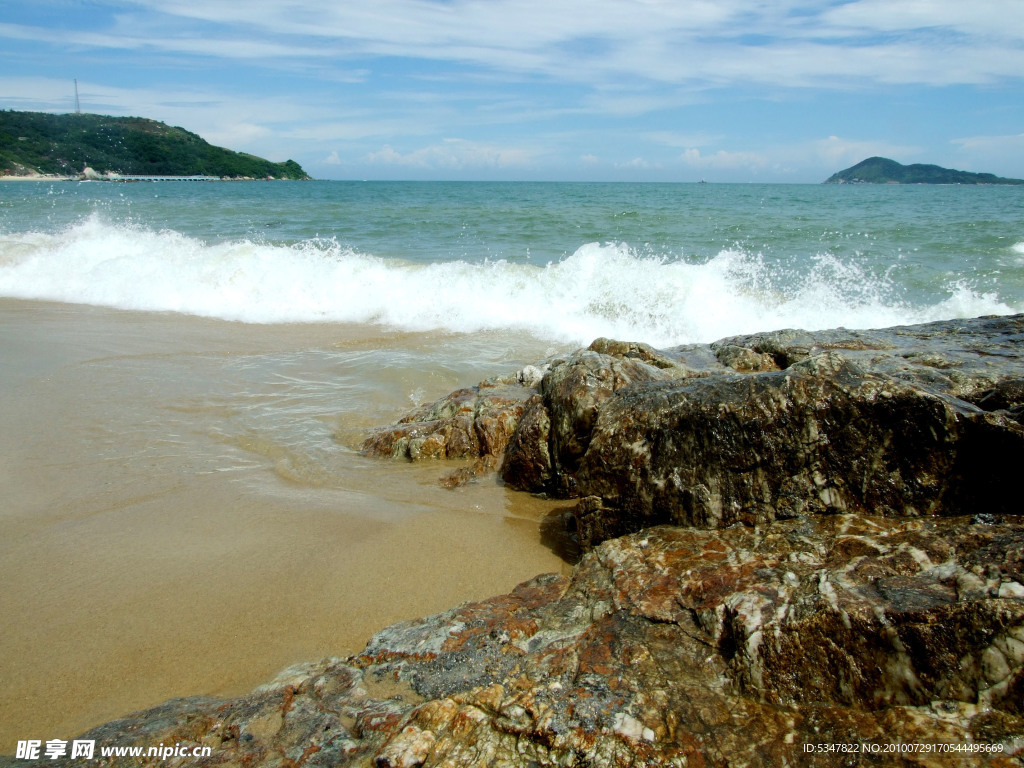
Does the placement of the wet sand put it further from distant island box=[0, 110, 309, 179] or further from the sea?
distant island box=[0, 110, 309, 179]

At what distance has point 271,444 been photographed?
5.27 metres

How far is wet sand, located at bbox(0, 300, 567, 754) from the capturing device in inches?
109

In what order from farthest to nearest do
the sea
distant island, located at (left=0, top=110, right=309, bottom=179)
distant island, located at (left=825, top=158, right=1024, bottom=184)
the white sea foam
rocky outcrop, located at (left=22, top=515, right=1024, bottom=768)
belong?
distant island, located at (left=825, top=158, right=1024, bottom=184), distant island, located at (left=0, top=110, right=309, bottom=179), the white sea foam, the sea, rocky outcrop, located at (left=22, top=515, right=1024, bottom=768)

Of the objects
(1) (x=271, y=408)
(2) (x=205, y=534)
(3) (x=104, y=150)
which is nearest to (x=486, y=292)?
(1) (x=271, y=408)

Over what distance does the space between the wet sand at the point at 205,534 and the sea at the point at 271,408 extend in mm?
17

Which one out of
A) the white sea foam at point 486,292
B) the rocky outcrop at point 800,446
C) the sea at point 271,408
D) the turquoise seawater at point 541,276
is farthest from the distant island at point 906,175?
the rocky outcrop at point 800,446

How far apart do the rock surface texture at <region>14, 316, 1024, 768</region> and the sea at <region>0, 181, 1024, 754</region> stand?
69 cm

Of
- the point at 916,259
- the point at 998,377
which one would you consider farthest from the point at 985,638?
the point at 916,259

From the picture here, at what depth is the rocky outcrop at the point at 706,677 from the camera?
179cm

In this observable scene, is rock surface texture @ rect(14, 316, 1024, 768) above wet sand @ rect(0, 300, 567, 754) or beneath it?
above

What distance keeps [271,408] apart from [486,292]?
603 centimetres

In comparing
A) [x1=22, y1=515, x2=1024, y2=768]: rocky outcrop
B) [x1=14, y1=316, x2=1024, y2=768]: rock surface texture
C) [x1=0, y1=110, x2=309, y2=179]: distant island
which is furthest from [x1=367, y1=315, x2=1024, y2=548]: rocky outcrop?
[x1=0, y1=110, x2=309, y2=179]: distant island

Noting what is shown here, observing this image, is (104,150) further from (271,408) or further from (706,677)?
(706,677)

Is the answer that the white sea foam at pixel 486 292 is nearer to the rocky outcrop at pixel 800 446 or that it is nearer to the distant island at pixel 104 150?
the rocky outcrop at pixel 800 446
